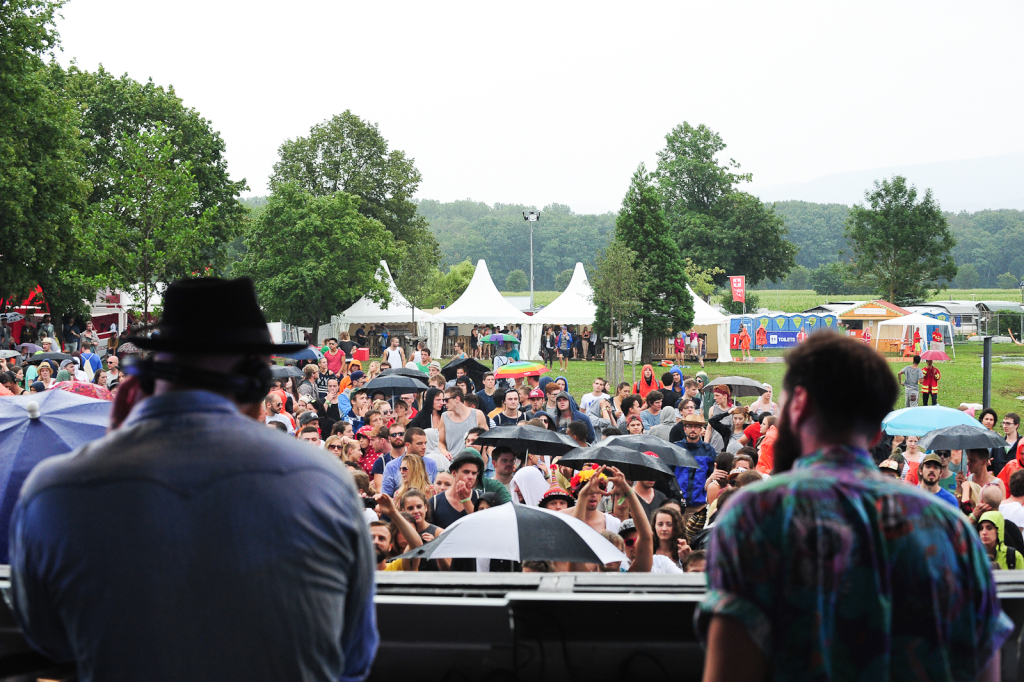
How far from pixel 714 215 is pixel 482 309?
3842 cm

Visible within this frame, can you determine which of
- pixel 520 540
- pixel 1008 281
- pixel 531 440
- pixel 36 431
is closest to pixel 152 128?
pixel 531 440

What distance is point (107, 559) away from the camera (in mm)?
1807

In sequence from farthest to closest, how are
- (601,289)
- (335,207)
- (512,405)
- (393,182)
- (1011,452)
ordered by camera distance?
1. (393,182)
2. (335,207)
3. (601,289)
4. (512,405)
5. (1011,452)

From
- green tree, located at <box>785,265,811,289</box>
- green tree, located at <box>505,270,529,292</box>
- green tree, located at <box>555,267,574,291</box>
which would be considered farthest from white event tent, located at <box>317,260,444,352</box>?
green tree, located at <box>785,265,811,289</box>

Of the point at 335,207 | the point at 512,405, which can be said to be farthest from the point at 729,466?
the point at 335,207

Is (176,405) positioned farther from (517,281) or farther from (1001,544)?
(517,281)

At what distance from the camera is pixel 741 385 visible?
16625mm

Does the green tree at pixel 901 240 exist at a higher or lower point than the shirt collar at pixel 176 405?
higher

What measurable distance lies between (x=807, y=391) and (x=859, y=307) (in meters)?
53.9

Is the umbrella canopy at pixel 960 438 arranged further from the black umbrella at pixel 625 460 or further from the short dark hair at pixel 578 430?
the black umbrella at pixel 625 460

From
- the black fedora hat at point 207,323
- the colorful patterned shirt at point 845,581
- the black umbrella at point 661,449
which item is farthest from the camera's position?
the black umbrella at point 661,449

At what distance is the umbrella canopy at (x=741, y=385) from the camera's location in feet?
49.4

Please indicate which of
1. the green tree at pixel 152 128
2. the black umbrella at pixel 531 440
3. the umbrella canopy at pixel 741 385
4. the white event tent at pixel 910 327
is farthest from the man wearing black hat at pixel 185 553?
the white event tent at pixel 910 327

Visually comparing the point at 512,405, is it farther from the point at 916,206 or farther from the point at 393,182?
the point at 916,206
